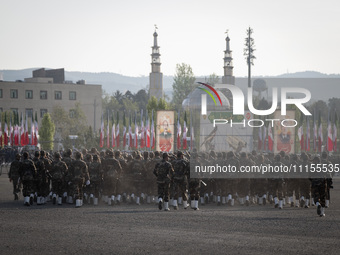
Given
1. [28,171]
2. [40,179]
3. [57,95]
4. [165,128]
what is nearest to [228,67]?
[57,95]

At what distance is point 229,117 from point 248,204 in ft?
138

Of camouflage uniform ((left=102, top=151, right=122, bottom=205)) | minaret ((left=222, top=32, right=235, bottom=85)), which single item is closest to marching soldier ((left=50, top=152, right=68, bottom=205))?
camouflage uniform ((left=102, top=151, right=122, bottom=205))

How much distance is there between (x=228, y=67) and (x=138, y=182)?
115349 millimetres

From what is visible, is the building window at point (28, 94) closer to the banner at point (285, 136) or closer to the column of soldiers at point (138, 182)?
the banner at point (285, 136)

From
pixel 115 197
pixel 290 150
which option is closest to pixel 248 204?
pixel 115 197

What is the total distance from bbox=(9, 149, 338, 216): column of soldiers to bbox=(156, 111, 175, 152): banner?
123 feet

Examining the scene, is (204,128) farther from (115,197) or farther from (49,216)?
(49,216)

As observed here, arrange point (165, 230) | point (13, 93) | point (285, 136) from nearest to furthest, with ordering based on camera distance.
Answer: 1. point (165, 230)
2. point (285, 136)
3. point (13, 93)

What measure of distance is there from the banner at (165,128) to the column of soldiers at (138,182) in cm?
3757

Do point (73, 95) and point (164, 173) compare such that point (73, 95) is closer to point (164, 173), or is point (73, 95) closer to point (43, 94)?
point (43, 94)

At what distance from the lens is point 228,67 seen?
13888 centimetres

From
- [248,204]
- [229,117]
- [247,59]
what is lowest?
[248,204]

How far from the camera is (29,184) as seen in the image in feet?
79.3

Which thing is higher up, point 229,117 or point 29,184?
point 229,117
